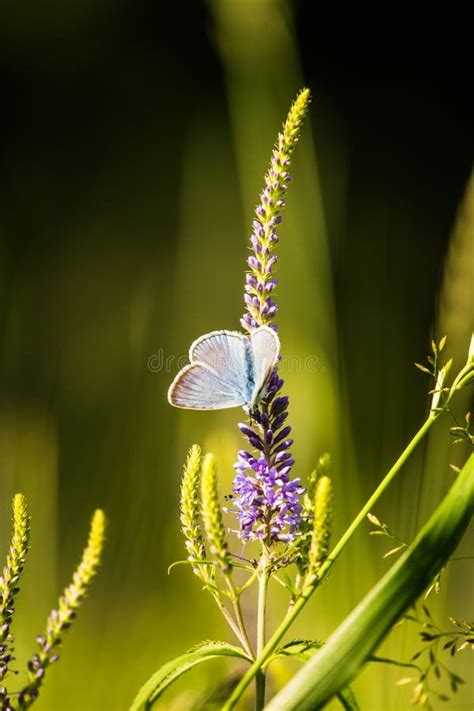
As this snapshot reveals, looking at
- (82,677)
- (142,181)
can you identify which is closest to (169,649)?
(82,677)

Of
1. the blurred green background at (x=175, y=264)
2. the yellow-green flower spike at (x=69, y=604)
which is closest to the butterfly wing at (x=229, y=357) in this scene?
the blurred green background at (x=175, y=264)

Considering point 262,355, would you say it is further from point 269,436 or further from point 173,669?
point 173,669

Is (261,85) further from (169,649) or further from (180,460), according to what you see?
(169,649)

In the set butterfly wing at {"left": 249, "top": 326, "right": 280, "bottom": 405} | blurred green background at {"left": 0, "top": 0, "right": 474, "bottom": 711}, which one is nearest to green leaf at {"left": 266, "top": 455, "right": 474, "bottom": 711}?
butterfly wing at {"left": 249, "top": 326, "right": 280, "bottom": 405}

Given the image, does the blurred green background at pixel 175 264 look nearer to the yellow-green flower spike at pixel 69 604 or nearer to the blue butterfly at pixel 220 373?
the blue butterfly at pixel 220 373

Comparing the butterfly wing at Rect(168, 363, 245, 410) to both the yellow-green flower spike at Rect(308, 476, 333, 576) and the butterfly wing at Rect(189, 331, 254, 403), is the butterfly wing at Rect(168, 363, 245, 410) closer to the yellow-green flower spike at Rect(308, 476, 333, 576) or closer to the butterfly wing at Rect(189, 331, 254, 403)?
the butterfly wing at Rect(189, 331, 254, 403)

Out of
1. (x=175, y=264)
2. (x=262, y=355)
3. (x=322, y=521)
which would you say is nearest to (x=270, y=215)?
(x=262, y=355)
